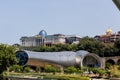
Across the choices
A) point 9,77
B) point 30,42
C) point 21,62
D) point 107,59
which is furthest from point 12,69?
point 30,42

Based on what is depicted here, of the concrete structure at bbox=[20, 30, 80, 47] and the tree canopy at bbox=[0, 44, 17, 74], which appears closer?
the tree canopy at bbox=[0, 44, 17, 74]

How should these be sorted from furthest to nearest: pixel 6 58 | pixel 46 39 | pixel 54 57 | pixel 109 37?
pixel 46 39 < pixel 109 37 < pixel 54 57 < pixel 6 58

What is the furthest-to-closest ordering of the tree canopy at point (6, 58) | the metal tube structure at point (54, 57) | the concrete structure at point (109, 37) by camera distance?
the concrete structure at point (109, 37), the metal tube structure at point (54, 57), the tree canopy at point (6, 58)

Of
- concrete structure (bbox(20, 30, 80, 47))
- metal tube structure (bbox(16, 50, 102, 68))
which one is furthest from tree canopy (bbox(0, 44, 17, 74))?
concrete structure (bbox(20, 30, 80, 47))

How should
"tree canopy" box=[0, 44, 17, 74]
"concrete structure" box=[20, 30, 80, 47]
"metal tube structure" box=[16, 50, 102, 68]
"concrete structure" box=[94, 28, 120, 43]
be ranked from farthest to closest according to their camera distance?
"concrete structure" box=[20, 30, 80, 47], "concrete structure" box=[94, 28, 120, 43], "metal tube structure" box=[16, 50, 102, 68], "tree canopy" box=[0, 44, 17, 74]

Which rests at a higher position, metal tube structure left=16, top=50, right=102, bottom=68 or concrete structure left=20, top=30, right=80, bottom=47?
concrete structure left=20, top=30, right=80, bottom=47

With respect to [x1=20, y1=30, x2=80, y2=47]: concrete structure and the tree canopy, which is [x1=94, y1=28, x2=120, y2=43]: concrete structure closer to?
[x1=20, y1=30, x2=80, y2=47]: concrete structure

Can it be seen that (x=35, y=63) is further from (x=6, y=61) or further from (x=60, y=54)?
(x=6, y=61)

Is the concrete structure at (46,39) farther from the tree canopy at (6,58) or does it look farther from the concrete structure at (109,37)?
the tree canopy at (6,58)

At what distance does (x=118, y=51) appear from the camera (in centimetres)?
6950

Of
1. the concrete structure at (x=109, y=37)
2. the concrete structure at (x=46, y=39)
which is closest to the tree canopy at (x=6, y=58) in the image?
the concrete structure at (x=109, y=37)

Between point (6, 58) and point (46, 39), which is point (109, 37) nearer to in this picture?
point (46, 39)

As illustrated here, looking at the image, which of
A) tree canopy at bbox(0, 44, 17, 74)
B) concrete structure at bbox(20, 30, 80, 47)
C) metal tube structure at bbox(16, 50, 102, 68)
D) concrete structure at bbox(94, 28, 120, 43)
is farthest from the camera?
concrete structure at bbox(20, 30, 80, 47)

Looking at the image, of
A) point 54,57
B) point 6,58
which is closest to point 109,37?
point 54,57
